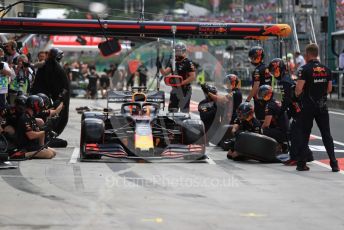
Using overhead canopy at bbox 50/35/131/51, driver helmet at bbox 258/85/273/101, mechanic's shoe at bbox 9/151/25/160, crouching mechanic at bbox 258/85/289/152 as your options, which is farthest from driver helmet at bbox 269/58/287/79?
overhead canopy at bbox 50/35/131/51

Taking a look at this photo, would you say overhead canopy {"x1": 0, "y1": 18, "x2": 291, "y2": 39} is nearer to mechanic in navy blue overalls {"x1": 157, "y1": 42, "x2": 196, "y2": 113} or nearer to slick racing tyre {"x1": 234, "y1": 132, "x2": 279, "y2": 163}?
mechanic in navy blue overalls {"x1": 157, "y1": 42, "x2": 196, "y2": 113}

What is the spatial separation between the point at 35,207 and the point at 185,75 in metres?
7.77

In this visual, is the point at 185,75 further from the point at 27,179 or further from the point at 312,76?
the point at 27,179

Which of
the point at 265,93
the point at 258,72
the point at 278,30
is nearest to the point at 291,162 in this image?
the point at 265,93

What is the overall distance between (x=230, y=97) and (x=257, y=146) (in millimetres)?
2622

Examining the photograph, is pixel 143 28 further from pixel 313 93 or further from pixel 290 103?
pixel 313 93

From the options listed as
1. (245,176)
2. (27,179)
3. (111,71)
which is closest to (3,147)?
(27,179)

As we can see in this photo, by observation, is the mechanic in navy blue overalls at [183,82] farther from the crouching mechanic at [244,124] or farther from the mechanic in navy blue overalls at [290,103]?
the crouching mechanic at [244,124]

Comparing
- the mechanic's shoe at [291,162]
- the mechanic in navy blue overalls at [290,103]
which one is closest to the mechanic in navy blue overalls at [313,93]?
the mechanic in navy blue overalls at [290,103]

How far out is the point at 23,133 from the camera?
1296 cm

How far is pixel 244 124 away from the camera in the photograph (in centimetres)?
1351

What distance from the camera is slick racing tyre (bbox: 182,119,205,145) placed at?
1315 cm

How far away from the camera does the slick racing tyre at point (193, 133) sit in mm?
13148

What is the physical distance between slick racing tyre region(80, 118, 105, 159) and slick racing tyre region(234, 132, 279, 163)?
6.62 feet
